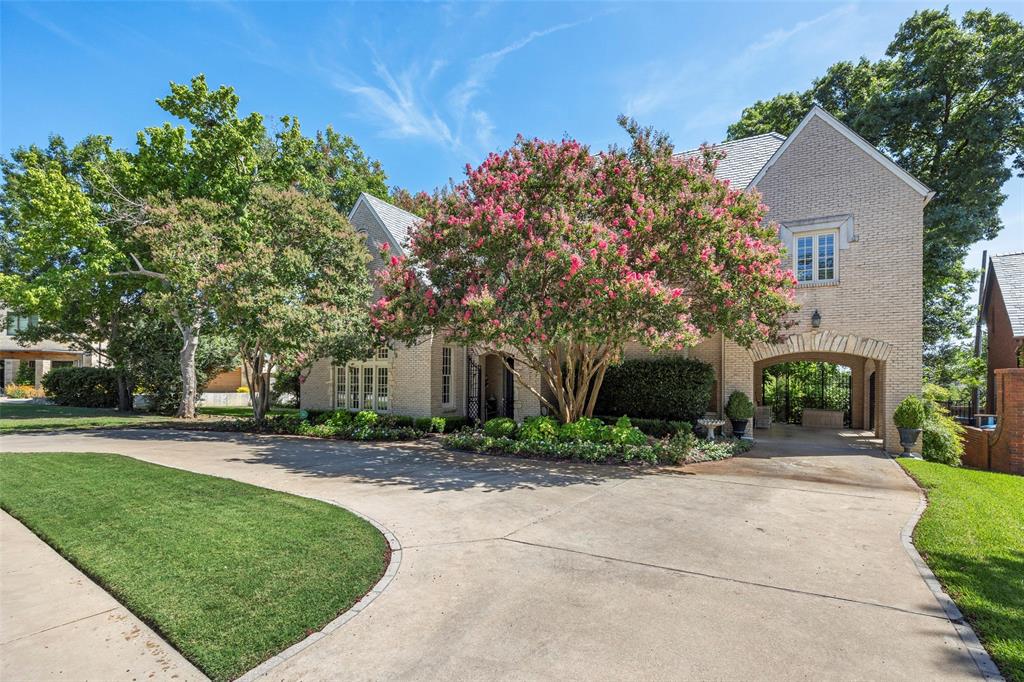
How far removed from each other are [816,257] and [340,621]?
47.5ft

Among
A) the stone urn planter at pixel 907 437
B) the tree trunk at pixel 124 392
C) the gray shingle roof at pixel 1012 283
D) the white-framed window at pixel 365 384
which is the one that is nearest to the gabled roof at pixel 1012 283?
the gray shingle roof at pixel 1012 283

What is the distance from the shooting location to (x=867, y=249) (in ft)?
43.2

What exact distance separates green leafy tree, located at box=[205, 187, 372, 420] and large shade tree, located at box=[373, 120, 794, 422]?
11.7 ft

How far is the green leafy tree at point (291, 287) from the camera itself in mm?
14070

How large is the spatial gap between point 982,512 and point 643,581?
5809 mm

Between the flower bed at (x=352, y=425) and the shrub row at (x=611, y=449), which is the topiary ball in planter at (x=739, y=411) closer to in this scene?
the shrub row at (x=611, y=449)

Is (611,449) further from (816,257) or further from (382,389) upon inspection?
(382,389)

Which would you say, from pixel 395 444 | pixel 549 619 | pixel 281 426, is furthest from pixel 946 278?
pixel 281 426

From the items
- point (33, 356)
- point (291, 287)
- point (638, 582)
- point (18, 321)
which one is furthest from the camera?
point (33, 356)

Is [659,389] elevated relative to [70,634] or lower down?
elevated

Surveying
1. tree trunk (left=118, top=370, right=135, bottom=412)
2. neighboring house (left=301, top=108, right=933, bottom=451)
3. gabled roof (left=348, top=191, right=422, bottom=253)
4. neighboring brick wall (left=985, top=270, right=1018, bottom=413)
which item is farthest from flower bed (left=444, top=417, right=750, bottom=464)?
tree trunk (left=118, top=370, right=135, bottom=412)

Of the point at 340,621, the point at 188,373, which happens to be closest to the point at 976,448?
the point at 340,621

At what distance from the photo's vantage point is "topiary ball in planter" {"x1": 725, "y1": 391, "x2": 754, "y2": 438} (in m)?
13.9

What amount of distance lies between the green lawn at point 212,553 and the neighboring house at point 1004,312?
17.4 metres
